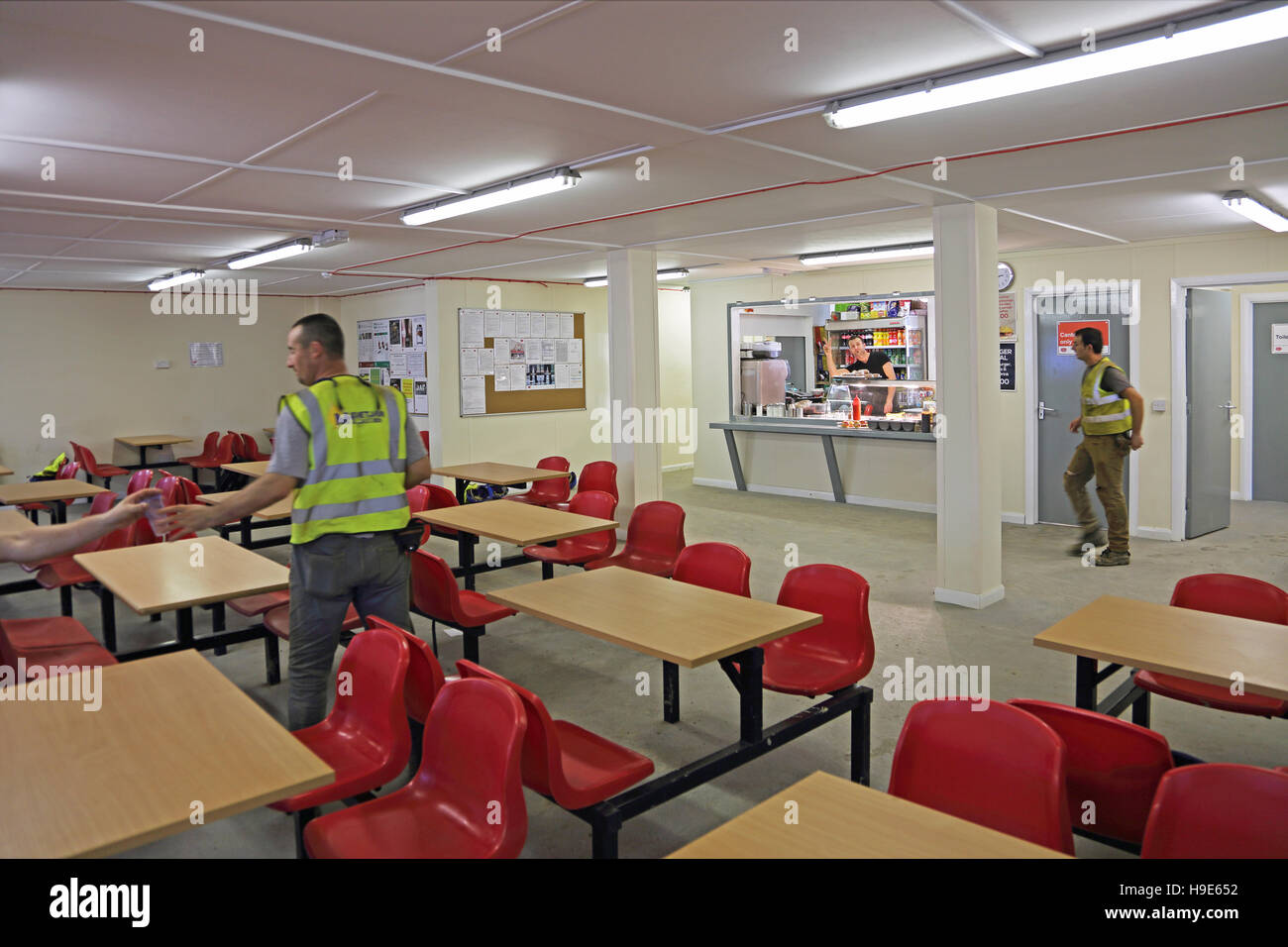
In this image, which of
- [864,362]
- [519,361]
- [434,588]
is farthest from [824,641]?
[864,362]

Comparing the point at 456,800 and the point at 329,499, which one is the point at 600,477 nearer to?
the point at 329,499

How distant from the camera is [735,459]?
11508 mm

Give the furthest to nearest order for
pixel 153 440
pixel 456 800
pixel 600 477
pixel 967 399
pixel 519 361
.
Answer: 1. pixel 519 361
2. pixel 153 440
3. pixel 600 477
4. pixel 967 399
5. pixel 456 800

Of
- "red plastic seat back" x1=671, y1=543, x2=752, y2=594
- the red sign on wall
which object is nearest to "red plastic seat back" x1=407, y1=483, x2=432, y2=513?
"red plastic seat back" x1=671, y1=543, x2=752, y2=594

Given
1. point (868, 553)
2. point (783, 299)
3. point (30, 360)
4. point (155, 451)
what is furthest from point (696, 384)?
point (30, 360)

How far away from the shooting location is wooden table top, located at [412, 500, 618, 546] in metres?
5.09

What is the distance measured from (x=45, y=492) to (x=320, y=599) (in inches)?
192

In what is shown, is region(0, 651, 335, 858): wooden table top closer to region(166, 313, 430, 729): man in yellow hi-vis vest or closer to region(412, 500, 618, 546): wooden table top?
region(166, 313, 430, 729): man in yellow hi-vis vest

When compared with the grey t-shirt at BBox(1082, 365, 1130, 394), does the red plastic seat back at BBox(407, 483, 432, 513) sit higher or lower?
lower

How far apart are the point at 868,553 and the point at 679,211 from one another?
11.2ft

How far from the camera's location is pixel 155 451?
→ 38.1ft

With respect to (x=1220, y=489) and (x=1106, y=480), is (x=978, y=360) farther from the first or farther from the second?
(x=1220, y=489)

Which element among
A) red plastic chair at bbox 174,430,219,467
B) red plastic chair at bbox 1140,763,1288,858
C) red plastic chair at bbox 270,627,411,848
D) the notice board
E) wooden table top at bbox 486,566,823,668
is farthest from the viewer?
red plastic chair at bbox 174,430,219,467

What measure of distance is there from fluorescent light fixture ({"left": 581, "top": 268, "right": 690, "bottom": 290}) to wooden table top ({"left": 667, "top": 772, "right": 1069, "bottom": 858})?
29.1 feet
